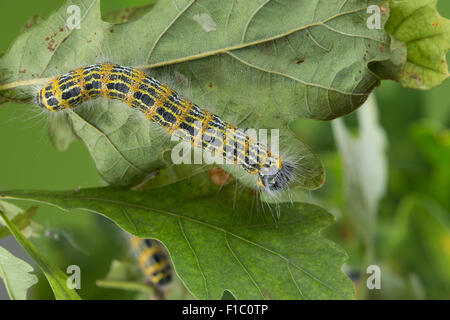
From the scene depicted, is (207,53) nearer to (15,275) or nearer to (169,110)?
(169,110)

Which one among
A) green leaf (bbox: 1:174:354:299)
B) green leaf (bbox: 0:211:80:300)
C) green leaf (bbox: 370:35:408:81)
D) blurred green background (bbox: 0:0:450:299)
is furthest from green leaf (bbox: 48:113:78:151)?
green leaf (bbox: 370:35:408:81)

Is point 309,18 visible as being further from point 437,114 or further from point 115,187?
point 437,114

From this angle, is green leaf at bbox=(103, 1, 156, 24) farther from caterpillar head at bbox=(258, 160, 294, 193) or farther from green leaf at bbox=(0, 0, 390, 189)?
caterpillar head at bbox=(258, 160, 294, 193)

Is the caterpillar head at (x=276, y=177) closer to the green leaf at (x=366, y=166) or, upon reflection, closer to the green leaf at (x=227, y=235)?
the green leaf at (x=227, y=235)

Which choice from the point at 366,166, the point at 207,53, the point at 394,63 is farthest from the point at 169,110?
the point at 366,166

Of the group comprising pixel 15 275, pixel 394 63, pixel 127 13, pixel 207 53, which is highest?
pixel 127 13
